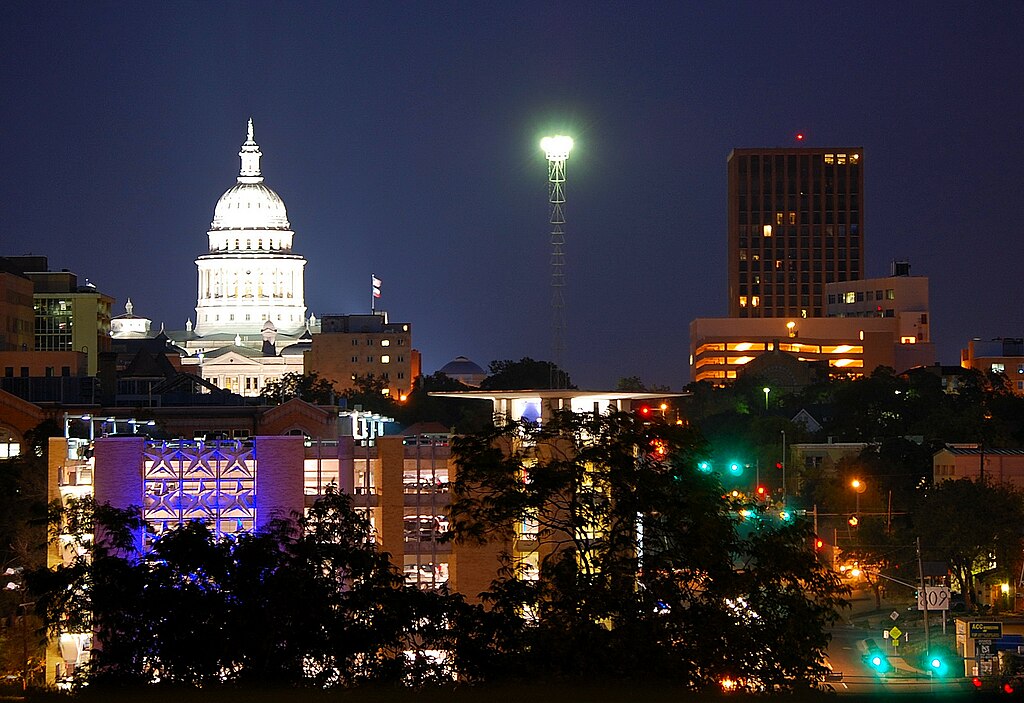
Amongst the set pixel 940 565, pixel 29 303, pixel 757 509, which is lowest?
pixel 940 565

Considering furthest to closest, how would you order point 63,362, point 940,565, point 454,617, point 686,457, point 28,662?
1. point 63,362
2. point 940,565
3. point 28,662
4. point 686,457
5. point 454,617

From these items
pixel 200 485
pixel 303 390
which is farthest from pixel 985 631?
pixel 303 390

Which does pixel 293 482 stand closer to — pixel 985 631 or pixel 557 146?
pixel 557 146

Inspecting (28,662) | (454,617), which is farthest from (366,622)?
(28,662)

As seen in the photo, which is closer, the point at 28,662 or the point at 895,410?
the point at 28,662

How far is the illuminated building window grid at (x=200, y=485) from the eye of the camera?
53.9m

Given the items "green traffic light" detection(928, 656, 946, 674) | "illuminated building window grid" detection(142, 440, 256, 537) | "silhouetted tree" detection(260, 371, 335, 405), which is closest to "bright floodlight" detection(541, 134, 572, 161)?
"illuminated building window grid" detection(142, 440, 256, 537)

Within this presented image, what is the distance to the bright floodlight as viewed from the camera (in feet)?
199

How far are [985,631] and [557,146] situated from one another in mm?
20552

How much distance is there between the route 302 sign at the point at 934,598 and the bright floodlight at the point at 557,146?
18.1m

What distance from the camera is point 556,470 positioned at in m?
30.2

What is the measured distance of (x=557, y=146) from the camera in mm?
60656

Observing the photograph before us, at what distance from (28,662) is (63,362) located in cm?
8737

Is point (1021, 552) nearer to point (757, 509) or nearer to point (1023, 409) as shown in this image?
point (757, 509)
